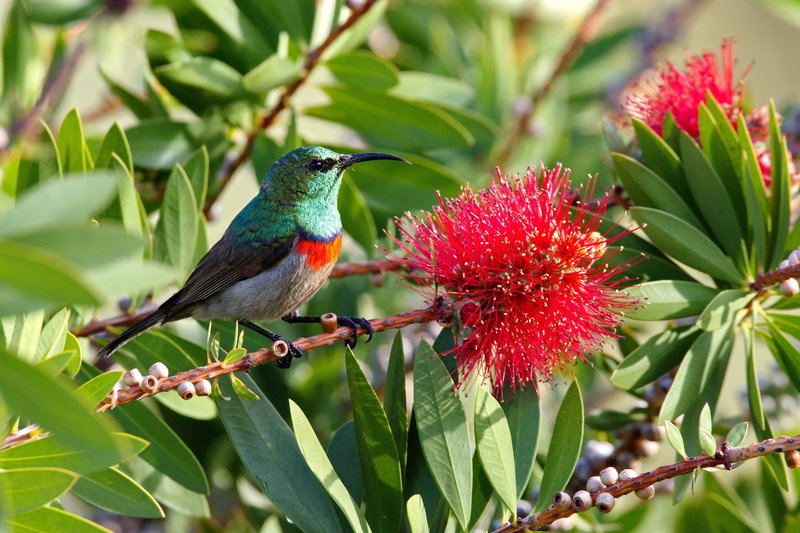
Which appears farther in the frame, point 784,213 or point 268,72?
point 268,72

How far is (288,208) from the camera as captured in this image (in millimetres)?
2475

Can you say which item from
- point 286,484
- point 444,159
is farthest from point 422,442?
point 444,159

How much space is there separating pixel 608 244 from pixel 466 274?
353mm

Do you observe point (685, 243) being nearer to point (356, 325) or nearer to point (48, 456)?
point (356, 325)

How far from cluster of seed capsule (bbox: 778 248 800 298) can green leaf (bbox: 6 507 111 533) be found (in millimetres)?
1339

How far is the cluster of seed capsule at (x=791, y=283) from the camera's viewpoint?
169cm

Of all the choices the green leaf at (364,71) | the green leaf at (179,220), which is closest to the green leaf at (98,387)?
the green leaf at (179,220)

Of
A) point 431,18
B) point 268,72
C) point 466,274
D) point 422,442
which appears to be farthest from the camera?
point 431,18

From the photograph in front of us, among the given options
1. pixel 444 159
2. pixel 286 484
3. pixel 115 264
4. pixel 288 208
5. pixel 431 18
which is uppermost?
pixel 431 18

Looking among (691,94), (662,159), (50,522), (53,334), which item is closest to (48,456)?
(50,522)

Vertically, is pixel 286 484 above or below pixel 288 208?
below

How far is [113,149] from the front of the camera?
189 cm

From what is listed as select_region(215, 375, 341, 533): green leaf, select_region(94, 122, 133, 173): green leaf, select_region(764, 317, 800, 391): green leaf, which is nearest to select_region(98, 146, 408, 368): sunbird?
select_region(94, 122, 133, 173): green leaf

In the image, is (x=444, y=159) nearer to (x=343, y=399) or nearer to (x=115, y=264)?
(x=343, y=399)
